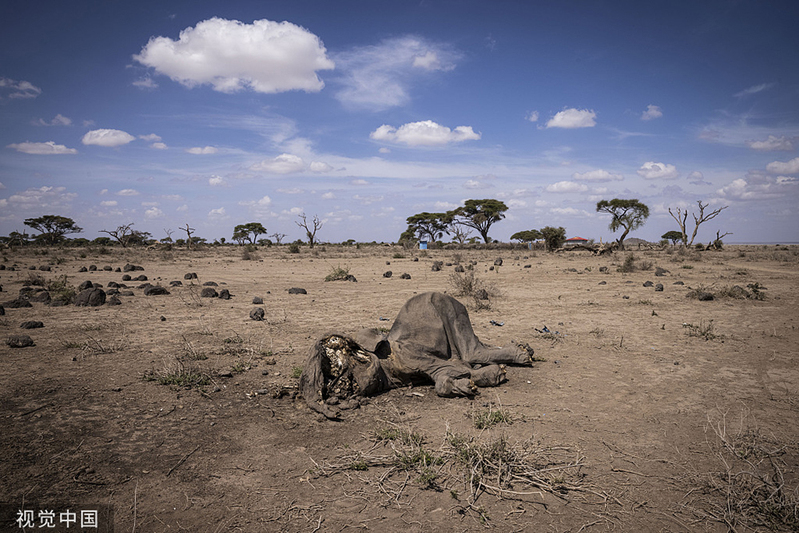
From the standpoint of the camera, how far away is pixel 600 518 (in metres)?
3.23

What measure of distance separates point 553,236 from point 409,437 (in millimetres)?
41657

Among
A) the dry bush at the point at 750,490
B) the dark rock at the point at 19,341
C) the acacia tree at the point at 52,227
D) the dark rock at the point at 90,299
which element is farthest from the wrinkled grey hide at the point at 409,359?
the acacia tree at the point at 52,227

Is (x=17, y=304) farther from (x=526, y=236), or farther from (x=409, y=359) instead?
(x=526, y=236)

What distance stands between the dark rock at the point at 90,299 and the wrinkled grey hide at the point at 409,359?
32.4ft

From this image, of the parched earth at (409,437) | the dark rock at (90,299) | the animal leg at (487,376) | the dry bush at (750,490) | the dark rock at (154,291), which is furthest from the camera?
the dark rock at (154,291)

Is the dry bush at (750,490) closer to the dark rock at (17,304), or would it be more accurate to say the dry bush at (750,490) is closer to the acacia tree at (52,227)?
the dark rock at (17,304)

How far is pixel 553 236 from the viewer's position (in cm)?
4209

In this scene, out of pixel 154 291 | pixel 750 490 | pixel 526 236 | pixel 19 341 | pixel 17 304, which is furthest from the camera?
pixel 526 236

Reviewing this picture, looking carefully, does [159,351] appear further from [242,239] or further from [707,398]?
[242,239]

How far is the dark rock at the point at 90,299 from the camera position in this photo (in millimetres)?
11500

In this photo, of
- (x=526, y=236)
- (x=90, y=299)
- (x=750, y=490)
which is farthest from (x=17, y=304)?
(x=526, y=236)

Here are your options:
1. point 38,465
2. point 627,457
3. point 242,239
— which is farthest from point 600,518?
point 242,239

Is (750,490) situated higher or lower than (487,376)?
lower

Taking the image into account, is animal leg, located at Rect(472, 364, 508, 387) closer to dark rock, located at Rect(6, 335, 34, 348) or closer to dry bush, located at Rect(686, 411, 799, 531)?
dry bush, located at Rect(686, 411, 799, 531)
